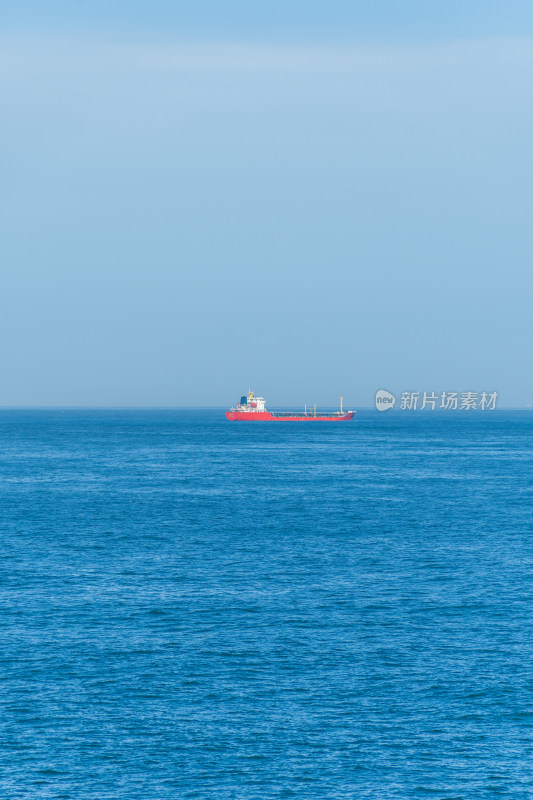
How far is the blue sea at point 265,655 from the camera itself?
29.1 metres

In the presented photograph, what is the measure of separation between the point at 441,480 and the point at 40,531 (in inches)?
2502

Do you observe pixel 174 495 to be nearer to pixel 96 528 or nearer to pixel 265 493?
pixel 265 493

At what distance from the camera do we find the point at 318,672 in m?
38.0

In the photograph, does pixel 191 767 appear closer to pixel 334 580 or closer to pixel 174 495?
pixel 334 580

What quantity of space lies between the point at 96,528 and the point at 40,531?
486cm

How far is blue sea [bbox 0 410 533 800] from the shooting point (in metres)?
29.1

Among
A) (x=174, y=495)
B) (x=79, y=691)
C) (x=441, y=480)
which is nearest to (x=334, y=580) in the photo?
(x=79, y=691)

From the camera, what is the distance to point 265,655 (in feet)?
132

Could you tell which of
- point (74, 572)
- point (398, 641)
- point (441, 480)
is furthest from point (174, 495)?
point (398, 641)

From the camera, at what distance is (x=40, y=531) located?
76250 millimetres

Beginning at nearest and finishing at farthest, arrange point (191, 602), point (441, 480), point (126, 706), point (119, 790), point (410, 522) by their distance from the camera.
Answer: point (119, 790), point (126, 706), point (191, 602), point (410, 522), point (441, 480)

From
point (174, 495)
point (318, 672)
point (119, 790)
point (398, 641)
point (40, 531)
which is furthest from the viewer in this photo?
point (174, 495)

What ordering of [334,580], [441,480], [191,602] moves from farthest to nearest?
1. [441,480]
2. [334,580]
3. [191,602]

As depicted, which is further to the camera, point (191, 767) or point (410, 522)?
point (410, 522)
